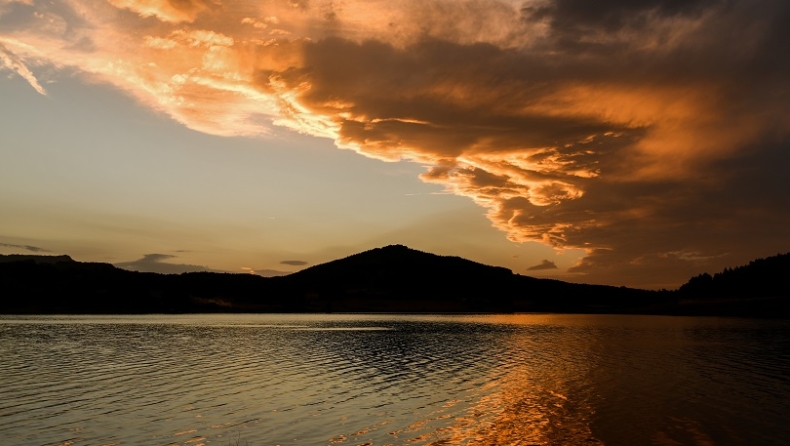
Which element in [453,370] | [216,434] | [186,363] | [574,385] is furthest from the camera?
[186,363]

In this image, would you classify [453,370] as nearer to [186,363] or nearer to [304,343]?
[186,363]

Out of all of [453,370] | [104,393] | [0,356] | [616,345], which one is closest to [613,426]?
[453,370]

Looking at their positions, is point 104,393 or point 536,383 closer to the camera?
point 104,393

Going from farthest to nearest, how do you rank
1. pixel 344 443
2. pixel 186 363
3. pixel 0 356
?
pixel 0 356 < pixel 186 363 < pixel 344 443

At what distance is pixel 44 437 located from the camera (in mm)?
27422

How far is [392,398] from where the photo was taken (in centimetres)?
3875

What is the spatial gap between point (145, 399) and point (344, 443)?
58.4ft

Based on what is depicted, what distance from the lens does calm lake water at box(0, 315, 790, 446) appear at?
2850 centimetres

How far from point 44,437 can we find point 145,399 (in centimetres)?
1054

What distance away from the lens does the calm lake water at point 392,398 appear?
2850cm

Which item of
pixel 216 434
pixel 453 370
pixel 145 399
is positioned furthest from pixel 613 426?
pixel 145 399

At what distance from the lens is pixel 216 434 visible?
28375mm

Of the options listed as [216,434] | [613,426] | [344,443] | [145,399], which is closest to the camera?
[344,443]

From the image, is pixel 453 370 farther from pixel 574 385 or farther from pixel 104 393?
pixel 104 393
